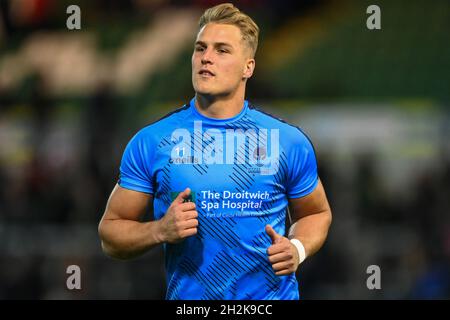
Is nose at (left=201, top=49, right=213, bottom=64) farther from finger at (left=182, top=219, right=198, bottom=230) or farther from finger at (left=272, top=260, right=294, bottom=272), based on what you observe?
finger at (left=272, top=260, right=294, bottom=272)

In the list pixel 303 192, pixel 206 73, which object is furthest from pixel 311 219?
pixel 206 73

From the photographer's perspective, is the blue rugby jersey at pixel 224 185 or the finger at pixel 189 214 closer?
the finger at pixel 189 214

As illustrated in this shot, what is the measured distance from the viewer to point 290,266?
4906mm

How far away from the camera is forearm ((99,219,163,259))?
16.4ft

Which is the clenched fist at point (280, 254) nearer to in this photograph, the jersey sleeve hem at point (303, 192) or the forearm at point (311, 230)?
the forearm at point (311, 230)

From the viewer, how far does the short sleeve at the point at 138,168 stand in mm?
5172

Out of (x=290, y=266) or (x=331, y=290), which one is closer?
(x=290, y=266)

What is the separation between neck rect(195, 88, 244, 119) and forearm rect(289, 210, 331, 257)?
2.58 feet

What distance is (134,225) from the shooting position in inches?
201

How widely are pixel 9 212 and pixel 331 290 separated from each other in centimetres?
447

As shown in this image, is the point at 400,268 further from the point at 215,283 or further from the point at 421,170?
the point at 215,283

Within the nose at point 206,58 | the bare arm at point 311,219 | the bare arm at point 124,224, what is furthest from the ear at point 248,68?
the bare arm at point 124,224

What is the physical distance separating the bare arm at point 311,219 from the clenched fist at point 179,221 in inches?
31.5
